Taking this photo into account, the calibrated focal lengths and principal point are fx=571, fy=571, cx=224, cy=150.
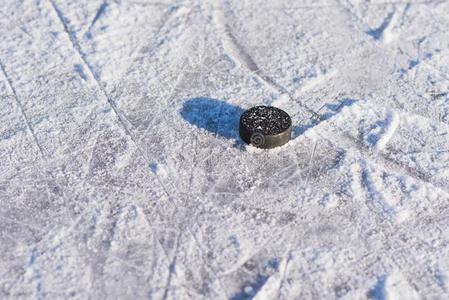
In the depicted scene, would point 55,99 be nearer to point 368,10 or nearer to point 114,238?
point 114,238

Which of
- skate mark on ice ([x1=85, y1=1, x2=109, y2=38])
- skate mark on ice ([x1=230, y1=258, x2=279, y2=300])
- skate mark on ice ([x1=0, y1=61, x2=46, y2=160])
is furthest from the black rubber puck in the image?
skate mark on ice ([x1=85, y1=1, x2=109, y2=38])

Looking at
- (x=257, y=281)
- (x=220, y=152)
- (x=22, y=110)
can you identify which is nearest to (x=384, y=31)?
(x=220, y=152)

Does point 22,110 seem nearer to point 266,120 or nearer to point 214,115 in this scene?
point 214,115

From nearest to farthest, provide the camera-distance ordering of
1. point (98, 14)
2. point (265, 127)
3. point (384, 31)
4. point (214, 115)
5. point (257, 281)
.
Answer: point (257, 281) < point (265, 127) < point (214, 115) < point (384, 31) < point (98, 14)

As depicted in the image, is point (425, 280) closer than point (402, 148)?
Yes

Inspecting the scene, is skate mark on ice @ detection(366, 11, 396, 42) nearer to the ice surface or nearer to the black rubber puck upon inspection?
the ice surface

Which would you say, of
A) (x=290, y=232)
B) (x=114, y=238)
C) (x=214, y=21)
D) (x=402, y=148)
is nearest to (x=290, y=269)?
(x=290, y=232)
